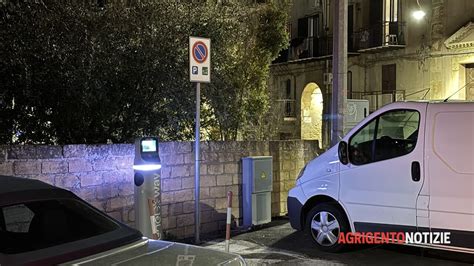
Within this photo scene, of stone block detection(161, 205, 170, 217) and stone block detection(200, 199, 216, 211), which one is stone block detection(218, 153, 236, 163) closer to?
stone block detection(200, 199, 216, 211)

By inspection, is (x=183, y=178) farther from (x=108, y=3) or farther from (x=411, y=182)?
(x=411, y=182)

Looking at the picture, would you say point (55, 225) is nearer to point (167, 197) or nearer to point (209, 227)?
point (167, 197)

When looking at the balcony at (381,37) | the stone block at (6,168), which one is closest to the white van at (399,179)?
the stone block at (6,168)

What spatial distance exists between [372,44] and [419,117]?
18099 mm

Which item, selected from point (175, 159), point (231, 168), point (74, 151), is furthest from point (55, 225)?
point (231, 168)

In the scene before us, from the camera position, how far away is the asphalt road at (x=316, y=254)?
6.47 m

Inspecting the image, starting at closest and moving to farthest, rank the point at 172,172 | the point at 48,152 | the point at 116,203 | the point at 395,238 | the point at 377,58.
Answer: the point at 395,238, the point at 48,152, the point at 116,203, the point at 172,172, the point at 377,58

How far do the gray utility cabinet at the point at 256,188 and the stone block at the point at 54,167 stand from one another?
3202 millimetres

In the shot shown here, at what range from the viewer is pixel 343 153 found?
680 centimetres

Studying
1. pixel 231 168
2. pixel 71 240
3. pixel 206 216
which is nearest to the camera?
pixel 71 240

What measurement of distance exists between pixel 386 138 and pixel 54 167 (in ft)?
14.2

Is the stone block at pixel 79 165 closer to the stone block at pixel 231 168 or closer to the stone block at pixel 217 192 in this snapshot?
the stone block at pixel 217 192

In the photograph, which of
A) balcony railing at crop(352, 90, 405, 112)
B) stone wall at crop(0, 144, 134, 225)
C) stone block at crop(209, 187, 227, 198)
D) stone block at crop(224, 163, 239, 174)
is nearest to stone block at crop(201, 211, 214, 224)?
stone block at crop(209, 187, 227, 198)

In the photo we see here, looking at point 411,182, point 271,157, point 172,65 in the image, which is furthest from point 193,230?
point 411,182
